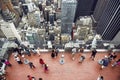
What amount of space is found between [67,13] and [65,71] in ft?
94.3

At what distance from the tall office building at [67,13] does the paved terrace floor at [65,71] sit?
1037 inches

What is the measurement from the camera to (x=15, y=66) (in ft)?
41.0

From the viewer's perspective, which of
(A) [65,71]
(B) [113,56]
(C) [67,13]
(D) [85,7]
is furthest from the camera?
(D) [85,7]

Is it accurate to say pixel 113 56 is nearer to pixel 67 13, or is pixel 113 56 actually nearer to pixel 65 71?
pixel 65 71

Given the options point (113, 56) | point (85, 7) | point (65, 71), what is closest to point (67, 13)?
point (85, 7)

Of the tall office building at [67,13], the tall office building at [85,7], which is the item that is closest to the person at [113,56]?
the tall office building at [67,13]

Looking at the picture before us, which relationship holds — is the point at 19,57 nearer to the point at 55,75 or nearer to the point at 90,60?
the point at 55,75

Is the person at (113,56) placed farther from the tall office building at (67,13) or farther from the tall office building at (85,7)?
the tall office building at (85,7)

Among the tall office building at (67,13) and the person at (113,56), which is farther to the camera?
the tall office building at (67,13)

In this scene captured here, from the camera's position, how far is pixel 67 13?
39312mm

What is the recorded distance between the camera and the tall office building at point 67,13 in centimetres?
3712

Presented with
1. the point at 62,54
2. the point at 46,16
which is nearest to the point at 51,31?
the point at 46,16

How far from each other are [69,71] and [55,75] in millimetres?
1265

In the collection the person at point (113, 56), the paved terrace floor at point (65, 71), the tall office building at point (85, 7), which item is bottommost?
the tall office building at point (85, 7)
